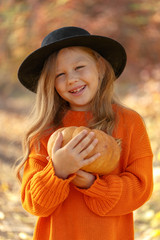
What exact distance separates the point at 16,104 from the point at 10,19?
2.09 meters

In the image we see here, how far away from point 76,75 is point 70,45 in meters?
0.20

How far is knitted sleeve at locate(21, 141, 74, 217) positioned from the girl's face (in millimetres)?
506

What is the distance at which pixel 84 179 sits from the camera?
6.04 feet

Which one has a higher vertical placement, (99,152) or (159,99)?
(159,99)

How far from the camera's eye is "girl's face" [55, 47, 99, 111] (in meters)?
2.08

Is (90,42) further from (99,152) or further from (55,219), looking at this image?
(55,219)

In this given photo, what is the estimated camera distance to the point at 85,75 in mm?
2084

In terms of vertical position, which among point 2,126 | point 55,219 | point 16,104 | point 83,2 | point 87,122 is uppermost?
point 83,2

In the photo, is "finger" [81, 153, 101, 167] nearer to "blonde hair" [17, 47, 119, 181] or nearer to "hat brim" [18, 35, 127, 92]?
"blonde hair" [17, 47, 119, 181]

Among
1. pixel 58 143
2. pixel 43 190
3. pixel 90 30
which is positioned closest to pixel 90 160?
pixel 58 143

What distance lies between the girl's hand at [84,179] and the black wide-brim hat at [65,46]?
0.80 meters

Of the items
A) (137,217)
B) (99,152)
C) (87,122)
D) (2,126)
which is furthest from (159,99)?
(99,152)

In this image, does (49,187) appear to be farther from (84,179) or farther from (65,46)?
(65,46)

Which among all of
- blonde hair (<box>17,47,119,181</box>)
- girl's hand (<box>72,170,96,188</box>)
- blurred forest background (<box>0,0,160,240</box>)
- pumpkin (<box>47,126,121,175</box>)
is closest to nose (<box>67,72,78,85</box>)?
blonde hair (<box>17,47,119,181</box>)
